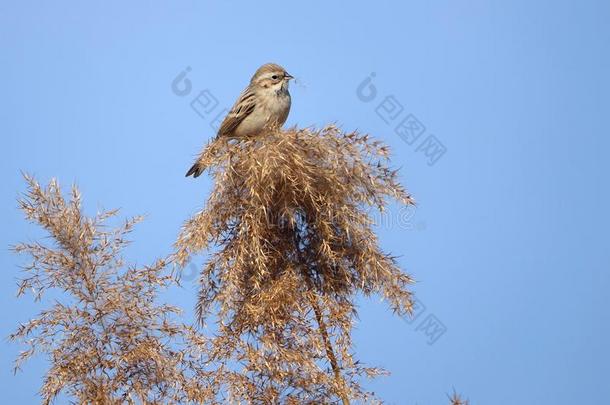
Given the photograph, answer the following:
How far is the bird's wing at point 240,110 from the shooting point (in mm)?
8672

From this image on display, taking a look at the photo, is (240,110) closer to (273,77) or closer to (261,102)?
(261,102)

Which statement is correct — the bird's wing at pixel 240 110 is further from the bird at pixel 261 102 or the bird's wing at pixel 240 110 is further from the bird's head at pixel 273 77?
the bird's head at pixel 273 77

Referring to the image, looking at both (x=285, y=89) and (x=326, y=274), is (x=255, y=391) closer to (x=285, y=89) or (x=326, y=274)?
(x=326, y=274)

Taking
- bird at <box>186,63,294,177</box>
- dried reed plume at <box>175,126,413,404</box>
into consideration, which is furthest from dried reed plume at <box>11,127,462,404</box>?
bird at <box>186,63,294,177</box>

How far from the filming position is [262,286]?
495 centimetres

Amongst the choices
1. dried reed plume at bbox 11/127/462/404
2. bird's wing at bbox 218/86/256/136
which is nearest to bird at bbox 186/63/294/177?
bird's wing at bbox 218/86/256/136

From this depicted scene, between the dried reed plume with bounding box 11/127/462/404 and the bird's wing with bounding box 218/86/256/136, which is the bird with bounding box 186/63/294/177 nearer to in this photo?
the bird's wing with bounding box 218/86/256/136

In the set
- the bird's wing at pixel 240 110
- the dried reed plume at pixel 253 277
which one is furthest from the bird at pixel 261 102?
the dried reed plume at pixel 253 277

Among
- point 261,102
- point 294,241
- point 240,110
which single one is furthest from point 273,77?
point 294,241

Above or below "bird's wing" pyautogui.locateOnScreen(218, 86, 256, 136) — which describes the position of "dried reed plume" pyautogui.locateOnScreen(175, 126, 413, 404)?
below

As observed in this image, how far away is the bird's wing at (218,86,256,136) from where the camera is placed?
28.5 feet

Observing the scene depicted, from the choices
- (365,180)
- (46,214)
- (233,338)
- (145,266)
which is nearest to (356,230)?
(365,180)

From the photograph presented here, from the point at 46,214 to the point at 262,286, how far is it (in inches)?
53.7

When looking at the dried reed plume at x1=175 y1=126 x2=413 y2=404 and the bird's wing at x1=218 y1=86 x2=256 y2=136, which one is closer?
the dried reed plume at x1=175 y1=126 x2=413 y2=404
